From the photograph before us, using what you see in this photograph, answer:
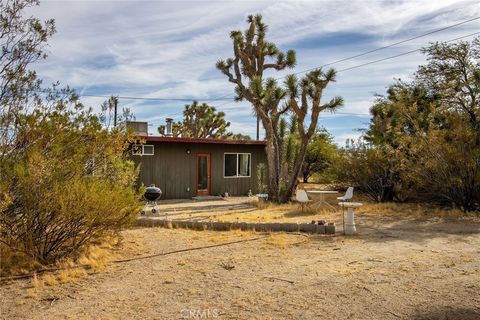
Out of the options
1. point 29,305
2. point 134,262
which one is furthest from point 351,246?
point 29,305

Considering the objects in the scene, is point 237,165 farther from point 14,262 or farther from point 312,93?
point 14,262

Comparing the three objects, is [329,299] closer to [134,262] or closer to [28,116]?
[134,262]

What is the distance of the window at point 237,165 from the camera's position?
18.0 metres

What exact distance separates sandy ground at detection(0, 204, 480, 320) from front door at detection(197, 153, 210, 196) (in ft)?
29.9

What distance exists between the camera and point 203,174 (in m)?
17.3

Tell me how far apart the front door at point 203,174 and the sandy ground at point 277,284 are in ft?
29.9

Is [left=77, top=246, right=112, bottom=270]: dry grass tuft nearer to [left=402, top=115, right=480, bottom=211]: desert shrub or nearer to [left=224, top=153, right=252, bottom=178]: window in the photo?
[left=402, top=115, right=480, bottom=211]: desert shrub

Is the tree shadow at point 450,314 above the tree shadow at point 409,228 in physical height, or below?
below

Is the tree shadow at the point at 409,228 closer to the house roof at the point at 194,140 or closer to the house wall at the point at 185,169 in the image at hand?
the house roof at the point at 194,140

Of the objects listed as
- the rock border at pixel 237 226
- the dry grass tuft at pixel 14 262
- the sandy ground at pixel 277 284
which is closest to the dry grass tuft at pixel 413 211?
the sandy ground at pixel 277 284

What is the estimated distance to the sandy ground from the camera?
14.2 ft

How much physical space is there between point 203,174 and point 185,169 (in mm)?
968

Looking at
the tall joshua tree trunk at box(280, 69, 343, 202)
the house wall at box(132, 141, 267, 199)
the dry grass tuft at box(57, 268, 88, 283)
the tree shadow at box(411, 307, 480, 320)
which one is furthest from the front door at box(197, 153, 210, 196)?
the tree shadow at box(411, 307, 480, 320)

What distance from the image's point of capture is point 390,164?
568 inches
